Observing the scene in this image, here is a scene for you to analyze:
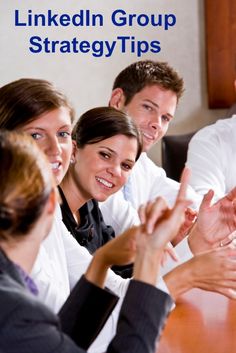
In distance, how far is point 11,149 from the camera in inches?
38.9

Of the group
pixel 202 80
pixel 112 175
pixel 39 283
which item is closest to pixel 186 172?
pixel 39 283

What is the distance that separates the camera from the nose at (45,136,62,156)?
165 cm

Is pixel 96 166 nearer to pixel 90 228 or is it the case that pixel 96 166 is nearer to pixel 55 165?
pixel 90 228

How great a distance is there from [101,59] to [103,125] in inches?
85.3

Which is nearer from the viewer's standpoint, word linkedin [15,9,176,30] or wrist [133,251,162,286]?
wrist [133,251,162,286]

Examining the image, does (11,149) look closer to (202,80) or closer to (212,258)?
(212,258)

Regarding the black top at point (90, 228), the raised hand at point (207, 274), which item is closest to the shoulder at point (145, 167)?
the black top at point (90, 228)

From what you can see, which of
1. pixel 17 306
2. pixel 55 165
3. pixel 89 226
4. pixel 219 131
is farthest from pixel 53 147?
pixel 219 131

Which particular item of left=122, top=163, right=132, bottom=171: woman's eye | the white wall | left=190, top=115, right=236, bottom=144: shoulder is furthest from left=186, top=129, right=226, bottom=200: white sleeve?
the white wall

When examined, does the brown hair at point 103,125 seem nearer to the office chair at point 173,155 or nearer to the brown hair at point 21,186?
the brown hair at point 21,186

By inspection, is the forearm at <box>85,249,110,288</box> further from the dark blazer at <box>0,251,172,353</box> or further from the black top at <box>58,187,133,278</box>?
the black top at <box>58,187,133,278</box>

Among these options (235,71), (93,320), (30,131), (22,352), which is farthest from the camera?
(235,71)

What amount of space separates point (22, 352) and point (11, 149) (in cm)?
26

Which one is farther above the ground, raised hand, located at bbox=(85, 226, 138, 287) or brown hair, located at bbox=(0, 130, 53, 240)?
brown hair, located at bbox=(0, 130, 53, 240)
